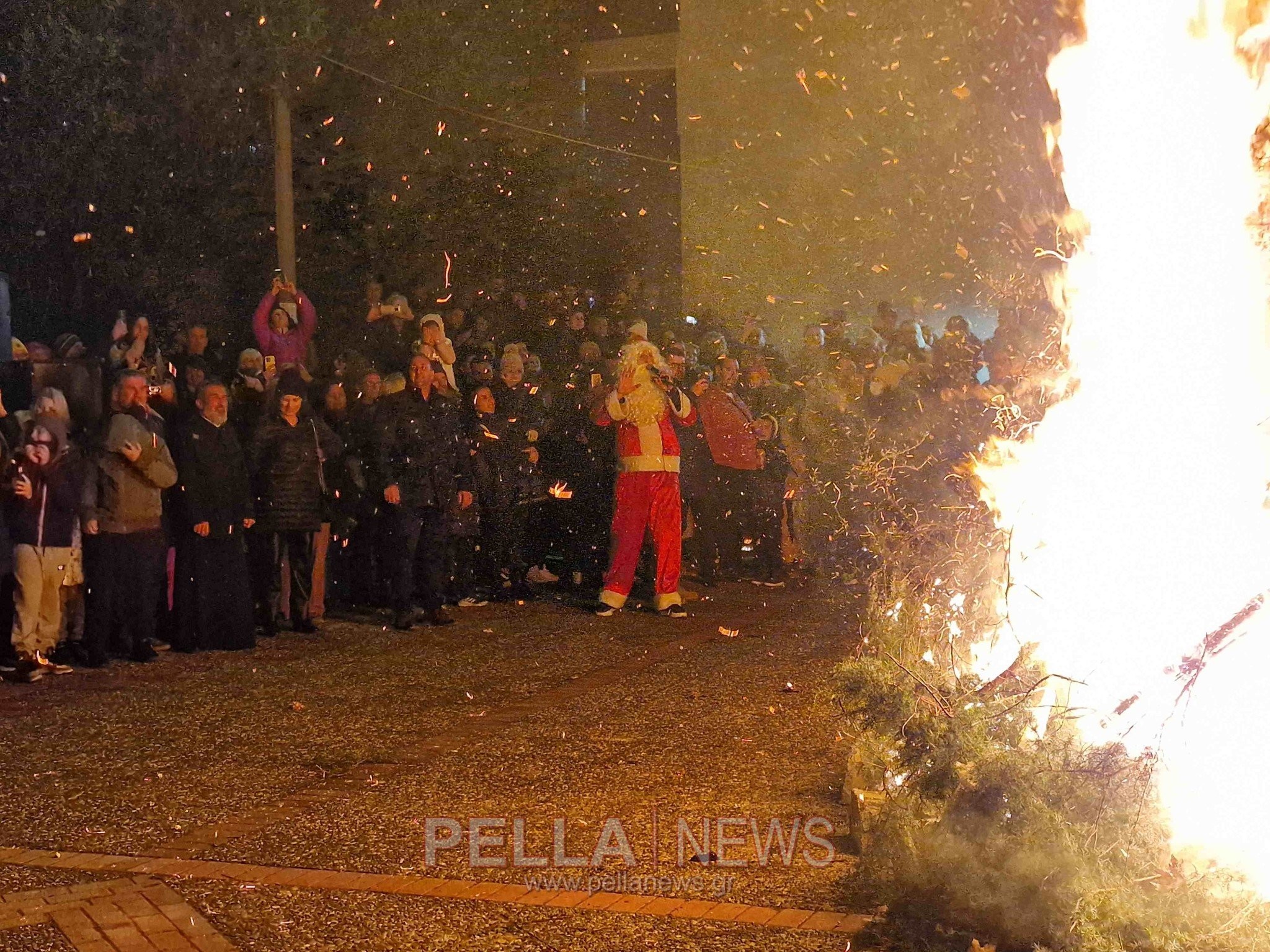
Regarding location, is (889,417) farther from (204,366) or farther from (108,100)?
(108,100)

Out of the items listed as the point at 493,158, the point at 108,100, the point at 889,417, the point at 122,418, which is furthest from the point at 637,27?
the point at 122,418

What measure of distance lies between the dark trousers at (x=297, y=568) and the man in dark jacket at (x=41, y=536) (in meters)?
1.89

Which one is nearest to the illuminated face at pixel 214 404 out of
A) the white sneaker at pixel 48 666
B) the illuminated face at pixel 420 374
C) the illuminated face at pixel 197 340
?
the illuminated face at pixel 420 374

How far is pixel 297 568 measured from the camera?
11500 mm

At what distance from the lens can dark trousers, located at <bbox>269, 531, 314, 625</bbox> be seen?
11.4m

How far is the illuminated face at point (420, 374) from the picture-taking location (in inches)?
457

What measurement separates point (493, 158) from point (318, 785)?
41.9ft

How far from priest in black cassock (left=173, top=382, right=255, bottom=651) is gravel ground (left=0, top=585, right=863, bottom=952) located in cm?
32

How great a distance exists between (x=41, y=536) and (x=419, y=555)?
120 inches

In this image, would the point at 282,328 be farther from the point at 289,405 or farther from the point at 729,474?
the point at 729,474

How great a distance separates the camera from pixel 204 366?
41.6 ft

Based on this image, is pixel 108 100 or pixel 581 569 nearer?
pixel 581 569

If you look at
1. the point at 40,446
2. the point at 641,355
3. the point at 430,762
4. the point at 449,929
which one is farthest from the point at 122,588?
the point at 449,929

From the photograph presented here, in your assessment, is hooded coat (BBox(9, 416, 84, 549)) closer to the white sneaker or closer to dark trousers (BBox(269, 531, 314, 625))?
the white sneaker
